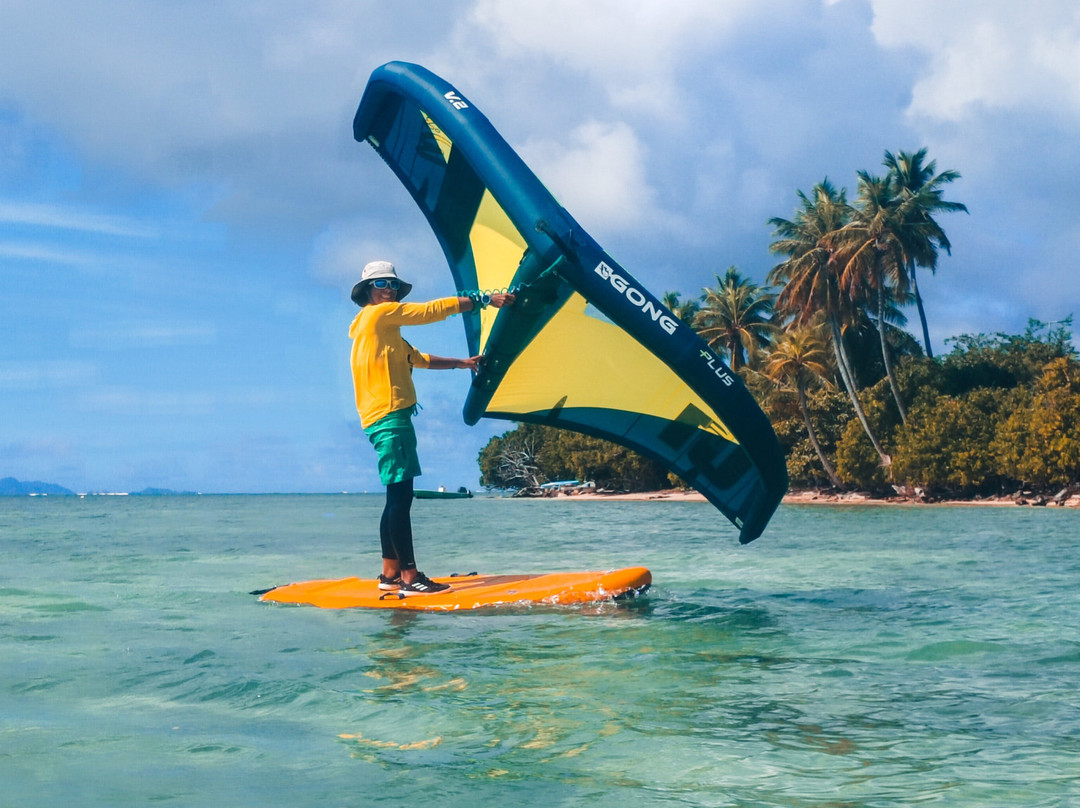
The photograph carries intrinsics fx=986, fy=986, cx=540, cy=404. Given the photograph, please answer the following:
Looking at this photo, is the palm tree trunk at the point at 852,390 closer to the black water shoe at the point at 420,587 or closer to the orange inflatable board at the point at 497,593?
the orange inflatable board at the point at 497,593

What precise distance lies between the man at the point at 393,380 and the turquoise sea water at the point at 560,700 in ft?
2.30

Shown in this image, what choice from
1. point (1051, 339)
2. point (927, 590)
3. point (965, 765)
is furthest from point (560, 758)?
point (1051, 339)

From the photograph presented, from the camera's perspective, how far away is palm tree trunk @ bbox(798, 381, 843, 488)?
4417 cm

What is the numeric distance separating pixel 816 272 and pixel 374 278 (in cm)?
3679

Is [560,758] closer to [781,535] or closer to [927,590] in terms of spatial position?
[927,590]

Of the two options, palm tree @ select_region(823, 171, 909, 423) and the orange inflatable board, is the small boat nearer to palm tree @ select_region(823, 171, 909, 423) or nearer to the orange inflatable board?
the orange inflatable board

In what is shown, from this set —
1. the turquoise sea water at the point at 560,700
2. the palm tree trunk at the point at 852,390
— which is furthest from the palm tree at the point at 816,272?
the turquoise sea water at the point at 560,700

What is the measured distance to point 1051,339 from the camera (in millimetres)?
43781

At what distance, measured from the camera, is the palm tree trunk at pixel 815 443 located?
44169mm

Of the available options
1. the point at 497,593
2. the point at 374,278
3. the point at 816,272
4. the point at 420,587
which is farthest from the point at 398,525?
the point at 816,272

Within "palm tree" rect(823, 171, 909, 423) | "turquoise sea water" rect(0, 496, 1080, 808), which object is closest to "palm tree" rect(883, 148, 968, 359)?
"palm tree" rect(823, 171, 909, 423)

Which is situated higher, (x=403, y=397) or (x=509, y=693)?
(x=403, y=397)

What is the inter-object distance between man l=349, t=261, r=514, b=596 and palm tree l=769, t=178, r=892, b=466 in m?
36.2

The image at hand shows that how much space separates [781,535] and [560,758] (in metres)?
16.0
